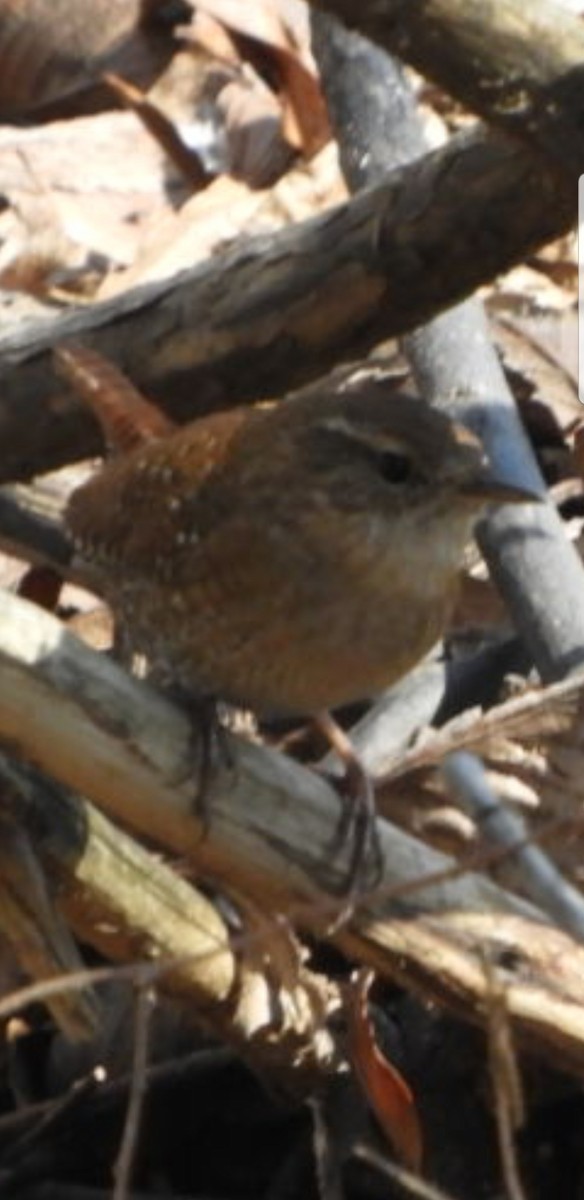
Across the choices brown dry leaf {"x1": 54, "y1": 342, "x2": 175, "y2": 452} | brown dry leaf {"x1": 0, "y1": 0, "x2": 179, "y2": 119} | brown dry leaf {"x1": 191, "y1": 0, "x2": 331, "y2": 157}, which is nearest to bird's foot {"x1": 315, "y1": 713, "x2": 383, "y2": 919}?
brown dry leaf {"x1": 54, "y1": 342, "x2": 175, "y2": 452}

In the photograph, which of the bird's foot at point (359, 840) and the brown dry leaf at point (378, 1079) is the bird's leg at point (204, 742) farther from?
the brown dry leaf at point (378, 1079)

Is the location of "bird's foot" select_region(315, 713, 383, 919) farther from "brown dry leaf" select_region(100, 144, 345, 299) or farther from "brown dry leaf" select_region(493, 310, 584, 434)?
"brown dry leaf" select_region(100, 144, 345, 299)

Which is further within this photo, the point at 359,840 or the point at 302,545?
the point at 302,545

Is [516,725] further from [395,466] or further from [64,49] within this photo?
[64,49]

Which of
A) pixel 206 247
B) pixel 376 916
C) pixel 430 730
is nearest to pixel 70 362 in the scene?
pixel 430 730

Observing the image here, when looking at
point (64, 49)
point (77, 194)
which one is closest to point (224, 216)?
point (77, 194)

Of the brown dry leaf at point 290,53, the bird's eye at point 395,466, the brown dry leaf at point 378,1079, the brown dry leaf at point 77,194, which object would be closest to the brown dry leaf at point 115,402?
the bird's eye at point 395,466
